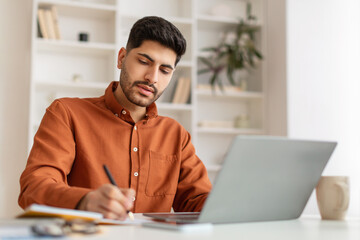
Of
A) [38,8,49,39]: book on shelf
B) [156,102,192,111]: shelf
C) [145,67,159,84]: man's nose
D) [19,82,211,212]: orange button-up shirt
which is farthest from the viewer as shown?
[156,102,192,111]: shelf

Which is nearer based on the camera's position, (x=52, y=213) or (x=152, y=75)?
(x=52, y=213)

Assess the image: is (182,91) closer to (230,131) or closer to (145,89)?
(230,131)

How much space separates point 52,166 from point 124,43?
252 cm

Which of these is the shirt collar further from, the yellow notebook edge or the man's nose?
the yellow notebook edge

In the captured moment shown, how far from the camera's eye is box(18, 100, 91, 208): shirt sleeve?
1.06 metres

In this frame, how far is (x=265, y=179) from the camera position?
0.93m

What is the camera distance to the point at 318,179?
108 centimetres

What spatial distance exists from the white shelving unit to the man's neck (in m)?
1.78

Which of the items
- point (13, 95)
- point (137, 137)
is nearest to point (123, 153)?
point (137, 137)

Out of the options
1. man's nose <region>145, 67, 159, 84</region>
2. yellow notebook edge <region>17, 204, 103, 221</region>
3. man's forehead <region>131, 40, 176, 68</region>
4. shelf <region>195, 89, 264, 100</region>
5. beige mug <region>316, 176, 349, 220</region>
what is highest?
man's forehead <region>131, 40, 176, 68</region>

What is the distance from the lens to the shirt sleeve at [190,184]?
59.7 inches

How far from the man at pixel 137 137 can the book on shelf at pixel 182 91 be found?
1.96m

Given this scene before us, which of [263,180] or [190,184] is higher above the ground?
[263,180]

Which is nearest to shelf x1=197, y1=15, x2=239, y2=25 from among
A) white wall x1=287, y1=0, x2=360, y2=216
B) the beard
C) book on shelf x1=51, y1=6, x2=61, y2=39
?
white wall x1=287, y1=0, x2=360, y2=216
